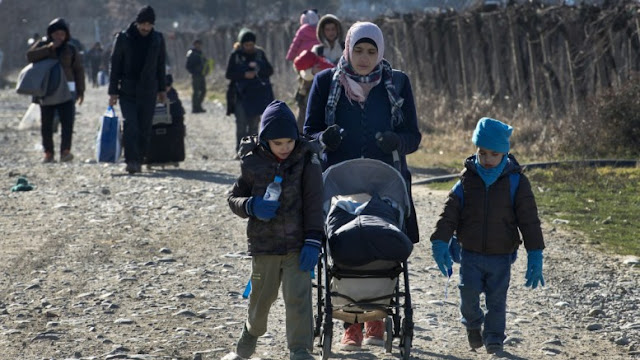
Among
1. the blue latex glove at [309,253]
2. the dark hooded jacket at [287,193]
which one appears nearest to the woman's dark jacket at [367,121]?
the dark hooded jacket at [287,193]

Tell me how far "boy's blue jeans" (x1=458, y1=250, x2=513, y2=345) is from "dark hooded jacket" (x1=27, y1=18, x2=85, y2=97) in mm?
9884

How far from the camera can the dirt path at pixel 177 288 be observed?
21.7 ft

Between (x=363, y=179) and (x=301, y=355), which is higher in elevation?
(x=363, y=179)

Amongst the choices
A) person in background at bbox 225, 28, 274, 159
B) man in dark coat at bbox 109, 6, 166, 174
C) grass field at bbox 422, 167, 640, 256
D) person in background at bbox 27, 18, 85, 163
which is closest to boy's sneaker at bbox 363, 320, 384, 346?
grass field at bbox 422, 167, 640, 256

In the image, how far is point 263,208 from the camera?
5.64 m

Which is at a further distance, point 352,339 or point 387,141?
point 352,339

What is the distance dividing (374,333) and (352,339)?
0.54 feet

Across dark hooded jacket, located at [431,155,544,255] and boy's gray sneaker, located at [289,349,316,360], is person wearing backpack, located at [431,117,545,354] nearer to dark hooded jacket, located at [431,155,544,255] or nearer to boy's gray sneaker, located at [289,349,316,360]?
dark hooded jacket, located at [431,155,544,255]

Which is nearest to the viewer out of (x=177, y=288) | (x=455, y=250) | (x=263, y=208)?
(x=263, y=208)

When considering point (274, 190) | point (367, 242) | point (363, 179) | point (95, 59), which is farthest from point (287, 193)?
point (95, 59)

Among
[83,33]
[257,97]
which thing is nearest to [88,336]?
[257,97]

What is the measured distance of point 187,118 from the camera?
89.1 ft

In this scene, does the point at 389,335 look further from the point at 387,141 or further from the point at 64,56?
the point at 64,56

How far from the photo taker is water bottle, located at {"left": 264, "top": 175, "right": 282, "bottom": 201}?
569cm
